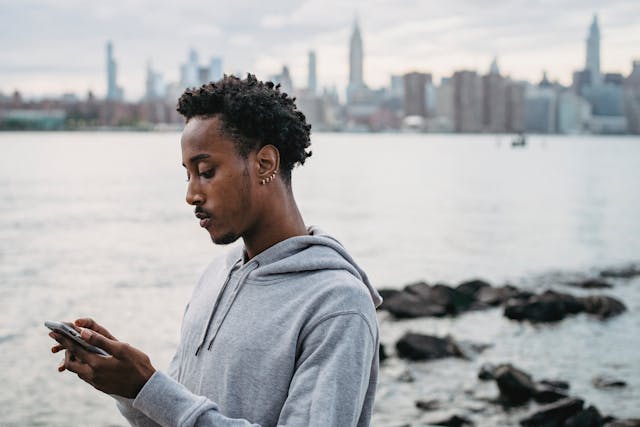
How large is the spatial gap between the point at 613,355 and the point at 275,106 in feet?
54.9

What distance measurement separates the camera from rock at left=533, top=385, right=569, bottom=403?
14.0m

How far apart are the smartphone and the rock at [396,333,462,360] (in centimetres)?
1496

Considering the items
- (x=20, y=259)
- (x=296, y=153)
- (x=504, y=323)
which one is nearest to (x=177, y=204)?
(x=20, y=259)

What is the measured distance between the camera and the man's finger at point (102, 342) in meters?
2.25

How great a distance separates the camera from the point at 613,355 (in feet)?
58.6

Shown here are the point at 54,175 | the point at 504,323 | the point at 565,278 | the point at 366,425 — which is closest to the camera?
the point at 366,425

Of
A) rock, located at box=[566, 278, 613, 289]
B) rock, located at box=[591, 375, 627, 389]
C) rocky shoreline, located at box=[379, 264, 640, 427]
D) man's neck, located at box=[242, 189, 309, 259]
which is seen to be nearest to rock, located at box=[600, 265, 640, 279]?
rocky shoreline, located at box=[379, 264, 640, 427]

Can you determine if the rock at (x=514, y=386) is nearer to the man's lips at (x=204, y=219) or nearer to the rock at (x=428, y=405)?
the rock at (x=428, y=405)

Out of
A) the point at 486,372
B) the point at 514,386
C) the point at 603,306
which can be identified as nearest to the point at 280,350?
the point at 514,386

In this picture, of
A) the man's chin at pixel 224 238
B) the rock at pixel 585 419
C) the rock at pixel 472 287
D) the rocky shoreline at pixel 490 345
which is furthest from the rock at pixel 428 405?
the man's chin at pixel 224 238

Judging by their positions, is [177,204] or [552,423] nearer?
[552,423]

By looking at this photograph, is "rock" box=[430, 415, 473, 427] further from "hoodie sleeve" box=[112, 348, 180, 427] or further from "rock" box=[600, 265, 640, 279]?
"rock" box=[600, 265, 640, 279]

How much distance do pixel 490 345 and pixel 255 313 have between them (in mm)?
16549

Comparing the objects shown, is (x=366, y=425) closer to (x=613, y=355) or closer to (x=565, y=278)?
(x=613, y=355)
